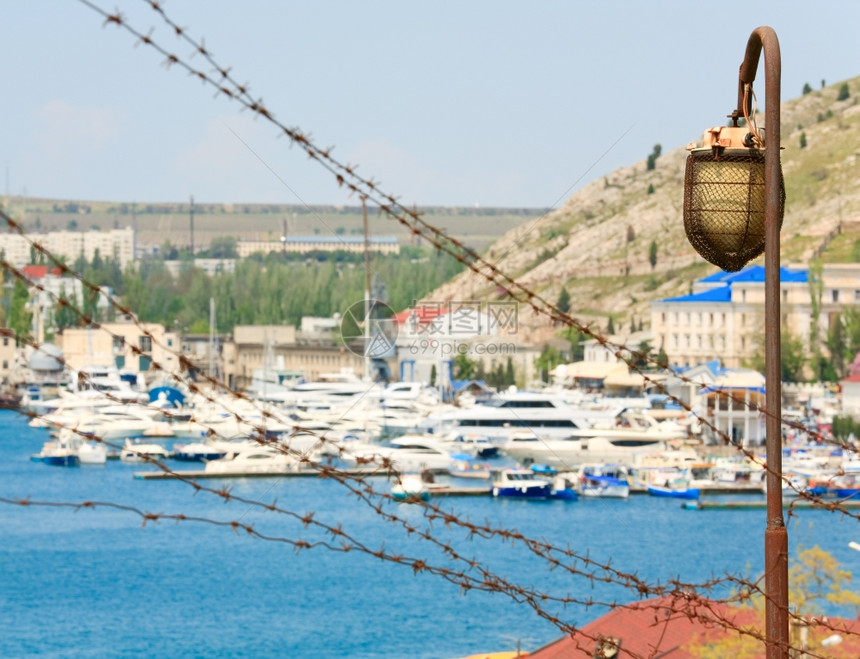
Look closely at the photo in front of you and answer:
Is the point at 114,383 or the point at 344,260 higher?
the point at 344,260

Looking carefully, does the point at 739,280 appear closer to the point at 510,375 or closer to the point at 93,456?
the point at 510,375

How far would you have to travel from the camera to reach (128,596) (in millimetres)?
17594

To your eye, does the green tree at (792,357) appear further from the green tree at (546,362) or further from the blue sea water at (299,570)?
the blue sea water at (299,570)

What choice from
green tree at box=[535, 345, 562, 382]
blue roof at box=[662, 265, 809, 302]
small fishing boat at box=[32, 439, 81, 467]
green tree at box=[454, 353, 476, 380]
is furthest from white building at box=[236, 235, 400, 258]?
small fishing boat at box=[32, 439, 81, 467]

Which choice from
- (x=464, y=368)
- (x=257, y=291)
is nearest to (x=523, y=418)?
(x=464, y=368)

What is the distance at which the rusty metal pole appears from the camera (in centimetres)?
214

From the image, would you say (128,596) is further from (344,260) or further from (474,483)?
(344,260)

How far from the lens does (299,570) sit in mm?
19812

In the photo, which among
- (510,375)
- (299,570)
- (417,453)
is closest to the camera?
(299,570)

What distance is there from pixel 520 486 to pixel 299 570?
18.2 ft

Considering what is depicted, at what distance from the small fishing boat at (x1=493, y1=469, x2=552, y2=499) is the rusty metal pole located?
22.2m

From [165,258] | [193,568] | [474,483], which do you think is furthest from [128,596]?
[165,258]

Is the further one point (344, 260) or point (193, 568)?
point (344, 260)

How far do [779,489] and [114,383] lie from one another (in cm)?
3696
